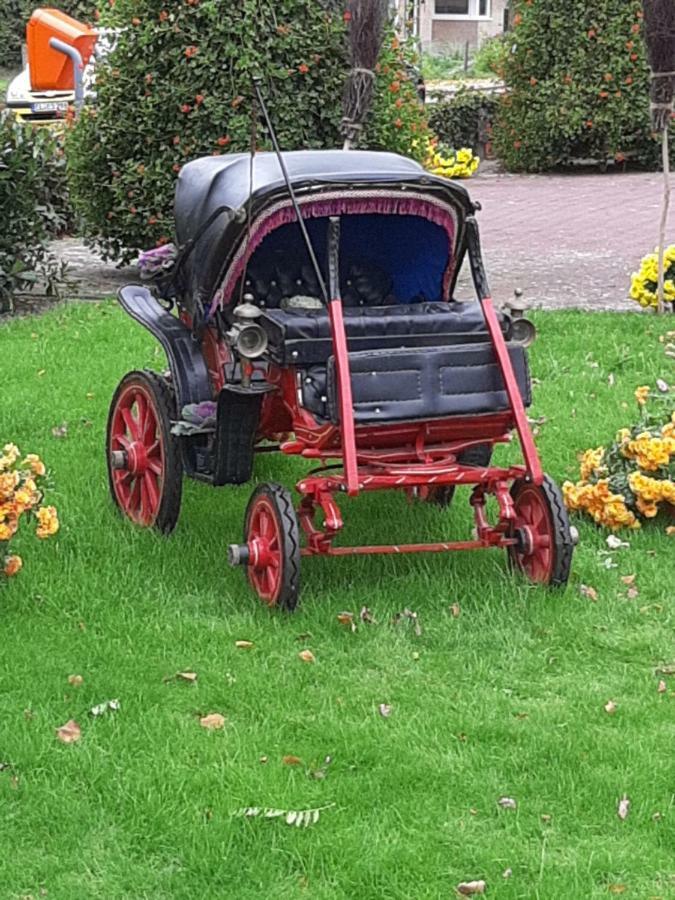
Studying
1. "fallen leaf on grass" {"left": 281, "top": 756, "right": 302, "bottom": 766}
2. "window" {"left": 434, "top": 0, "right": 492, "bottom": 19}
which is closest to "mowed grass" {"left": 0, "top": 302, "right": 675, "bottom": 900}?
"fallen leaf on grass" {"left": 281, "top": 756, "right": 302, "bottom": 766}

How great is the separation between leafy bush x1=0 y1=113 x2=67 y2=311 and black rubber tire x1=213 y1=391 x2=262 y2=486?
488cm

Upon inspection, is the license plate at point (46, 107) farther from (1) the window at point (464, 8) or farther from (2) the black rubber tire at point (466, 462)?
(1) the window at point (464, 8)

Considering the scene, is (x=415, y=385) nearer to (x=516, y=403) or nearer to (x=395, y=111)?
(x=516, y=403)

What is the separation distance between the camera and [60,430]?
717cm

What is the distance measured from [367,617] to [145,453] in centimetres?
137

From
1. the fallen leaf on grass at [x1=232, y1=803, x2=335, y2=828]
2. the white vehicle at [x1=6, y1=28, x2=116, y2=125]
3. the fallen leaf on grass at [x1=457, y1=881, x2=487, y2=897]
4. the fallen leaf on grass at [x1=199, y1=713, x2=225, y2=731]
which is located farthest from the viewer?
the white vehicle at [x1=6, y1=28, x2=116, y2=125]

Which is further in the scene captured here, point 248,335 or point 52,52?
point 52,52

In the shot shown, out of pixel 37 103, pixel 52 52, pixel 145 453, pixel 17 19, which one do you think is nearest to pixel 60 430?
pixel 145 453

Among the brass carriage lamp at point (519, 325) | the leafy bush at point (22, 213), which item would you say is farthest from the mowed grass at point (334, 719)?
the leafy bush at point (22, 213)

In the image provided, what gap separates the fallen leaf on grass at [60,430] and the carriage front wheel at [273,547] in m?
2.27

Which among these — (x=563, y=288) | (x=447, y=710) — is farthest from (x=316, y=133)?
(x=447, y=710)

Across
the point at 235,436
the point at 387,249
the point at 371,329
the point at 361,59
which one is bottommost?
the point at 235,436

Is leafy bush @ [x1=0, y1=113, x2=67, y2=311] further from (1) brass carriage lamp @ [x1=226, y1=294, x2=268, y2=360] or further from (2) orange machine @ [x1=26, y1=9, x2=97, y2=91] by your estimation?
(2) orange machine @ [x1=26, y1=9, x2=97, y2=91]

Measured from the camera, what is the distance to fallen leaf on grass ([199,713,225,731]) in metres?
4.18
